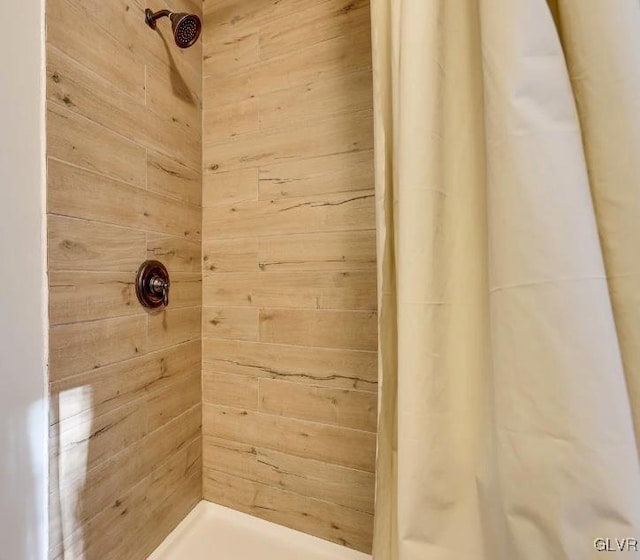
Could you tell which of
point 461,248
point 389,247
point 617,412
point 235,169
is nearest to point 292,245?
point 235,169

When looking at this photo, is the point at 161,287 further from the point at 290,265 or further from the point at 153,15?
the point at 153,15

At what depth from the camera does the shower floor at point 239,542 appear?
1104 mm

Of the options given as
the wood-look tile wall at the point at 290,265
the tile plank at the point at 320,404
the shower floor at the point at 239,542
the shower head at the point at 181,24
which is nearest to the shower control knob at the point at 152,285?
the wood-look tile wall at the point at 290,265

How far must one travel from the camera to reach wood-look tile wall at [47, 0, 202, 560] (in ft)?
2.49

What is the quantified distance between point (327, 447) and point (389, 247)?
815 millimetres

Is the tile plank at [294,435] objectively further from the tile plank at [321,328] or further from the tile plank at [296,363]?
the tile plank at [321,328]

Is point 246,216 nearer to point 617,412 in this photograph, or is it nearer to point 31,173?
point 31,173

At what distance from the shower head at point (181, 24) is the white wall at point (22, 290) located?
365mm

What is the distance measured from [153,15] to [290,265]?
3.01ft

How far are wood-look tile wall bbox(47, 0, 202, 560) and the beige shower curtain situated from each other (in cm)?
80

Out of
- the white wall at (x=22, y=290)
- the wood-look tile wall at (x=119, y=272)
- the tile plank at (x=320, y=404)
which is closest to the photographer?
the white wall at (x=22, y=290)

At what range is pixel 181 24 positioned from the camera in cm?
97

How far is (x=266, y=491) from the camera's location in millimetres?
1210

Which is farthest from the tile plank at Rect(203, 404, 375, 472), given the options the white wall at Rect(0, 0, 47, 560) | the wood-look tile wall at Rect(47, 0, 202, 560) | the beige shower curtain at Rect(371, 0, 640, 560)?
the white wall at Rect(0, 0, 47, 560)
